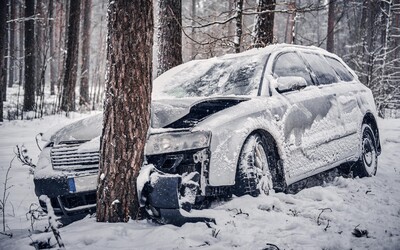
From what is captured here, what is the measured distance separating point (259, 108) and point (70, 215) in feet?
6.98

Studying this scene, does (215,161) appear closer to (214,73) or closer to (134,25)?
(134,25)

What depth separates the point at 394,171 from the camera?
5539mm

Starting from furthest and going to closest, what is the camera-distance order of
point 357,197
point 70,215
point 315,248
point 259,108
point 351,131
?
point 351,131
point 357,197
point 259,108
point 70,215
point 315,248

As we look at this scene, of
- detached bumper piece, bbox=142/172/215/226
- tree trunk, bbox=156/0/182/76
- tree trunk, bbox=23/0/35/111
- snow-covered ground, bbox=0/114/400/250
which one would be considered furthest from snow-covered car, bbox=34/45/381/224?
tree trunk, bbox=23/0/35/111

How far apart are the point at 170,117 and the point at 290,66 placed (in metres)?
1.92

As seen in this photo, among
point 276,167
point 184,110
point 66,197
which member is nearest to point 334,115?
point 276,167

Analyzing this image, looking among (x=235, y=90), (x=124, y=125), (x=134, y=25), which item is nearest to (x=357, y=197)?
(x=235, y=90)

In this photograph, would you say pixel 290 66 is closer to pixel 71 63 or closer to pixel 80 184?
pixel 80 184

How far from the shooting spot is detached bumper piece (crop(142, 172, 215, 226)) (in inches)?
107

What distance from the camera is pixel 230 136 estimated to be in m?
3.18

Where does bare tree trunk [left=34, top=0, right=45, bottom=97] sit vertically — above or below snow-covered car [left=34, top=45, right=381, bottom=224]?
above

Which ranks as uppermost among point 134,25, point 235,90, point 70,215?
point 134,25

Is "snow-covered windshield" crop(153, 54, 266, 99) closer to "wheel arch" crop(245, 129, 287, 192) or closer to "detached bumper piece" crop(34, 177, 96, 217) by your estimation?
"wheel arch" crop(245, 129, 287, 192)

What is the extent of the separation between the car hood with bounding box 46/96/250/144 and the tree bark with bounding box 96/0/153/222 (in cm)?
50
